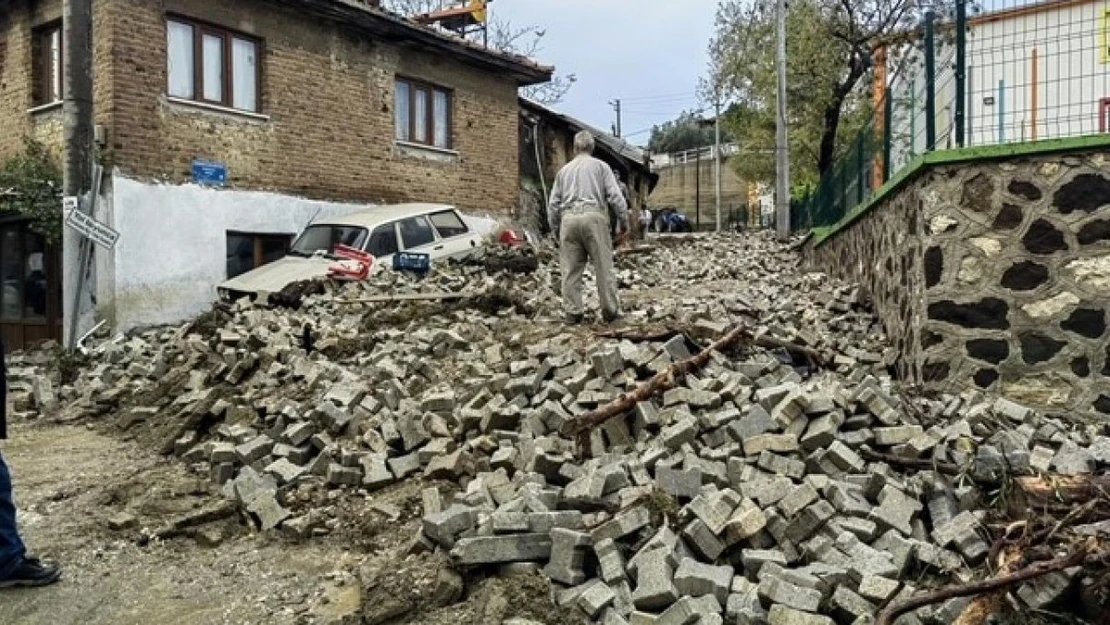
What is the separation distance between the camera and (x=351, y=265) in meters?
12.6

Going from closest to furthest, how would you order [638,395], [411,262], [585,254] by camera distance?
[638,395]
[585,254]
[411,262]

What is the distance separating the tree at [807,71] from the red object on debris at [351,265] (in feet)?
40.4

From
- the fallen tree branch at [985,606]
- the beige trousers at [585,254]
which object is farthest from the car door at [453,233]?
the fallen tree branch at [985,606]

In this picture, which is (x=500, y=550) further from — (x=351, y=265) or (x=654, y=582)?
(x=351, y=265)

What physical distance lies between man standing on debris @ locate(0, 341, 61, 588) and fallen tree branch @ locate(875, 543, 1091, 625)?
14.4ft

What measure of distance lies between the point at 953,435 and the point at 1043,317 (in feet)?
6.69

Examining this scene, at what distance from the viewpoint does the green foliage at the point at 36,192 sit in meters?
12.7

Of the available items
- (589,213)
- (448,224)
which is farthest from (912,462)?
(448,224)

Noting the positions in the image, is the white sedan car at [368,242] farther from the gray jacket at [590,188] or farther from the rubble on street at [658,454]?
the gray jacket at [590,188]

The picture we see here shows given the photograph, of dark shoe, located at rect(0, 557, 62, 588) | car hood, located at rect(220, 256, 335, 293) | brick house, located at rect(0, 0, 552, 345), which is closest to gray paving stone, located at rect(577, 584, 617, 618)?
dark shoe, located at rect(0, 557, 62, 588)

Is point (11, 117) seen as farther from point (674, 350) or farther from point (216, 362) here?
point (674, 350)

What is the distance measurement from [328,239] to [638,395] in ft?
29.0

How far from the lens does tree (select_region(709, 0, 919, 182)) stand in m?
22.6

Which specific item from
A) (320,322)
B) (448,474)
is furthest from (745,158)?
(448,474)
